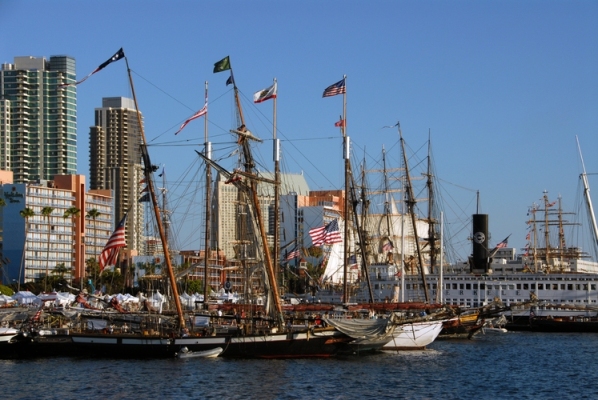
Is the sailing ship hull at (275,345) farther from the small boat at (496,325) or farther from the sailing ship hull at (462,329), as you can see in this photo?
the small boat at (496,325)

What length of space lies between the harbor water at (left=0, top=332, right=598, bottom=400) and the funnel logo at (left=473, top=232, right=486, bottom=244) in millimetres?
58617

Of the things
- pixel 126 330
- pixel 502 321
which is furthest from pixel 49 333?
pixel 502 321

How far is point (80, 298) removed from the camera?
324ft

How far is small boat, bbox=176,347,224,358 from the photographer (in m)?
72.0

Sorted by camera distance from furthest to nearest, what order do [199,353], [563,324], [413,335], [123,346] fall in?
1. [563,324]
2. [413,335]
3. [123,346]
4. [199,353]

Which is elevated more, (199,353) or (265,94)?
(265,94)

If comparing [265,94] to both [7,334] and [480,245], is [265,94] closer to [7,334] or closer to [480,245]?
[7,334]

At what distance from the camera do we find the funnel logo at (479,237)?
14050 cm

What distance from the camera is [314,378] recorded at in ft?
204

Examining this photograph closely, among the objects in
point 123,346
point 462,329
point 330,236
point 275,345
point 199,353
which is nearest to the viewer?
point 275,345

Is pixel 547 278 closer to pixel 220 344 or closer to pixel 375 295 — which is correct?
pixel 375 295

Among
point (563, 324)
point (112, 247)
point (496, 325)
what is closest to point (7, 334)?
point (112, 247)

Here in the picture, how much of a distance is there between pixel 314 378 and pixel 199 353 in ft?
41.5

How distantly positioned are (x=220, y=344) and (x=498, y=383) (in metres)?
19.9
